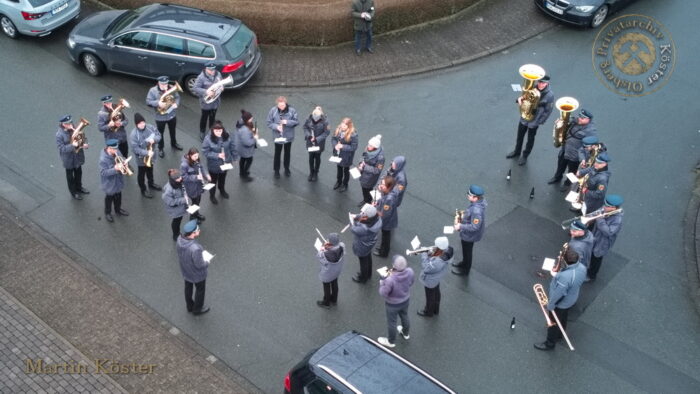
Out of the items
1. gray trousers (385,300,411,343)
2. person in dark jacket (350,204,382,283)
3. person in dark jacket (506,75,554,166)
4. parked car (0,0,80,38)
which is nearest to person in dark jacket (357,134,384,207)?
person in dark jacket (350,204,382,283)

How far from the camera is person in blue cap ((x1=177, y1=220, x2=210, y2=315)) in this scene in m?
11.1

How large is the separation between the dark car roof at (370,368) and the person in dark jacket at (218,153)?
4.99 m

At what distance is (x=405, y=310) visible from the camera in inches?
446

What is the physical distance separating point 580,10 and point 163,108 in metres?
10.8

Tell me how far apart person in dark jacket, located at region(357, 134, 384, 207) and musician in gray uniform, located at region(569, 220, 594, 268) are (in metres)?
3.45

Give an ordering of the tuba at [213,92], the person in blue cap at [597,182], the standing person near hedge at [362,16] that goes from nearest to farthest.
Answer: the person in blue cap at [597,182] < the tuba at [213,92] < the standing person near hedge at [362,16]

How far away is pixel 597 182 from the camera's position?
1315cm

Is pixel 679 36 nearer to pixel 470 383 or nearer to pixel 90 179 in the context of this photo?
pixel 470 383

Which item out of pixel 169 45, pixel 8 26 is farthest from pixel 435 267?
pixel 8 26

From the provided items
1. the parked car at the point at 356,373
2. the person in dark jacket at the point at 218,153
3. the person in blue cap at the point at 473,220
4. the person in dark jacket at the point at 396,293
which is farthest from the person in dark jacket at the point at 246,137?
the parked car at the point at 356,373

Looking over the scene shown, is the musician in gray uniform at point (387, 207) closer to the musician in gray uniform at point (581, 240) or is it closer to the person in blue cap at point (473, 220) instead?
the person in blue cap at point (473, 220)

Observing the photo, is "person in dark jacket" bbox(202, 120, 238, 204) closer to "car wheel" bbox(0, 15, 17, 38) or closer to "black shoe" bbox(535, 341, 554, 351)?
"black shoe" bbox(535, 341, 554, 351)

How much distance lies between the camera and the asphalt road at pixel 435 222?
11.7 metres

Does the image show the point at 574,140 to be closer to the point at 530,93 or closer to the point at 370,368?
the point at 530,93
